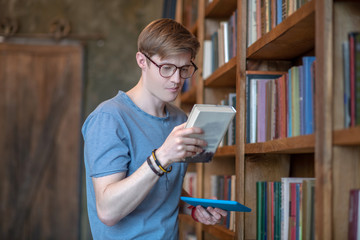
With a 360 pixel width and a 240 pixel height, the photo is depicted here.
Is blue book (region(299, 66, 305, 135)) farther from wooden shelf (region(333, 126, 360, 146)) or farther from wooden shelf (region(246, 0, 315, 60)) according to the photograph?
wooden shelf (region(333, 126, 360, 146))

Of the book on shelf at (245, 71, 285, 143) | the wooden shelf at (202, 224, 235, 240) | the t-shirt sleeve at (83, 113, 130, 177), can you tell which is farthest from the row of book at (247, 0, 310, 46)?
the wooden shelf at (202, 224, 235, 240)

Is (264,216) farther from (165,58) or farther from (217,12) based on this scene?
(217,12)

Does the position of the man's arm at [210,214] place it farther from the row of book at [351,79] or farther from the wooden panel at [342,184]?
the row of book at [351,79]

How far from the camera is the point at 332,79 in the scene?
136 centimetres

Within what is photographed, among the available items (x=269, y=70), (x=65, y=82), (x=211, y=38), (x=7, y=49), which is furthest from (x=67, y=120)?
(x=269, y=70)

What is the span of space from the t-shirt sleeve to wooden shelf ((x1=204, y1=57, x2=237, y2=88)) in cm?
97

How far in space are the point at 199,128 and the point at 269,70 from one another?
0.92 m

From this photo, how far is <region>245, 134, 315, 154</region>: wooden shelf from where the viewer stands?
1.54 metres

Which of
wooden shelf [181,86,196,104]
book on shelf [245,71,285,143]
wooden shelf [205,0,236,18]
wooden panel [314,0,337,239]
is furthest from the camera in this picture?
wooden shelf [181,86,196,104]

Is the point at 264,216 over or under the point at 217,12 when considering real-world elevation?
under

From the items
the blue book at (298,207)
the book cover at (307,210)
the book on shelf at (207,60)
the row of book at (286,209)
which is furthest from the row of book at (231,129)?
the book cover at (307,210)

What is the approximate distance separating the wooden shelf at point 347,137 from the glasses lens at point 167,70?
67 cm

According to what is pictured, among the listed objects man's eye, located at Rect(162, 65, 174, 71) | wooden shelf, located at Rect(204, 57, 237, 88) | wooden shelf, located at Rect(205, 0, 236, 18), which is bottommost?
man's eye, located at Rect(162, 65, 174, 71)

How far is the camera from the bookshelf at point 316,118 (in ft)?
4.47
